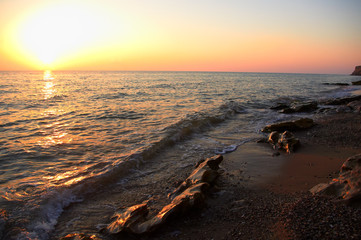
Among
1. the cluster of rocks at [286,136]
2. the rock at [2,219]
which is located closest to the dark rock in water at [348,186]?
the cluster of rocks at [286,136]

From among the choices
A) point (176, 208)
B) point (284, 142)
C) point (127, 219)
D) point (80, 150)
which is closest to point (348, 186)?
point (176, 208)

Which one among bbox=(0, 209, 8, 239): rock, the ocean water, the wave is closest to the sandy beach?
the ocean water

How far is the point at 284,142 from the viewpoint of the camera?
8453 mm

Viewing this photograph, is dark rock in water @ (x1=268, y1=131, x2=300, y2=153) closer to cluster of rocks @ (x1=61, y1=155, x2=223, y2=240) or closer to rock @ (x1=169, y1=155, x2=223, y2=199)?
rock @ (x1=169, y1=155, x2=223, y2=199)

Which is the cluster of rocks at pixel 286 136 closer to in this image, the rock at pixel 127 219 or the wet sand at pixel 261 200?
the wet sand at pixel 261 200

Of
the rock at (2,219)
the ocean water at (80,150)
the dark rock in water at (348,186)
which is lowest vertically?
the rock at (2,219)

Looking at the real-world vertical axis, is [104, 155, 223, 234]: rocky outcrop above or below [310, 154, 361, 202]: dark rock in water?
below

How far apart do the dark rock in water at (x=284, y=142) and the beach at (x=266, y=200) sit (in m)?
0.26

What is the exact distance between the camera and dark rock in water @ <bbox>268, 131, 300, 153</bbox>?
8163mm

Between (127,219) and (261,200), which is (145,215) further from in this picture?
(261,200)

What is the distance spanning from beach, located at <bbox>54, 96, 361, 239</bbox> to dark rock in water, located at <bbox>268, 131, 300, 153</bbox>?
0.26 metres

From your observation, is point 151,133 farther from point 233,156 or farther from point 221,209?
point 221,209

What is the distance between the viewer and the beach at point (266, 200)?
348 centimetres

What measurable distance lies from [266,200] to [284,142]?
14.5 feet
